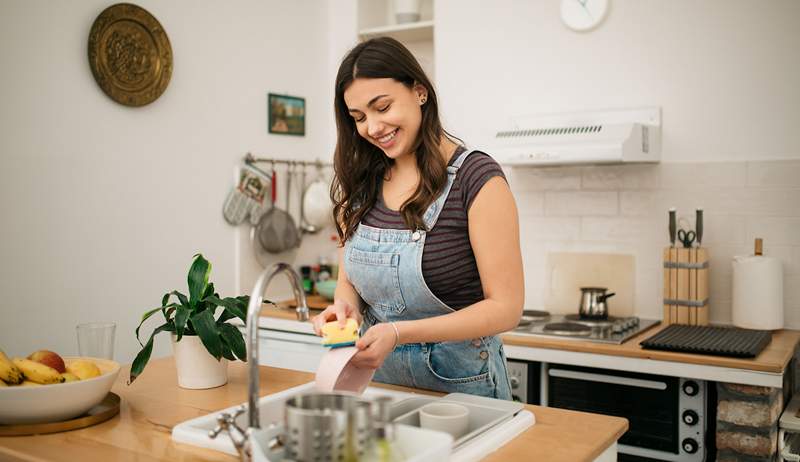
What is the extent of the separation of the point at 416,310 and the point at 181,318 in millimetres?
562

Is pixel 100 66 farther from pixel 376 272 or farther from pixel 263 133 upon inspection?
pixel 376 272

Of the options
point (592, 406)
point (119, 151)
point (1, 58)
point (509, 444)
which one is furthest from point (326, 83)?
point (509, 444)

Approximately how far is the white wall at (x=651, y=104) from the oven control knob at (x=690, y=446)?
27.1 inches

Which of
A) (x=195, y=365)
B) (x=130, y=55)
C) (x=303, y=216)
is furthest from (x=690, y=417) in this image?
(x=130, y=55)

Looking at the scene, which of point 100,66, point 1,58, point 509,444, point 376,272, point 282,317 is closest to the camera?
point 509,444

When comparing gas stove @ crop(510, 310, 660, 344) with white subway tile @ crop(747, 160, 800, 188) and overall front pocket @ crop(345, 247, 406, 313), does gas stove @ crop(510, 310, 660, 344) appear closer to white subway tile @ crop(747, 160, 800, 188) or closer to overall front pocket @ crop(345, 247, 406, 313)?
white subway tile @ crop(747, 160, 800, 188)

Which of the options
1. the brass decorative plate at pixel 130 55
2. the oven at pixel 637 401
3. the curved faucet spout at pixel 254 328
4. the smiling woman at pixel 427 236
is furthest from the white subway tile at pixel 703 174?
the curved faucet spout at pixel 254 328

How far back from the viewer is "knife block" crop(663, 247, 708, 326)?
9.25 ft

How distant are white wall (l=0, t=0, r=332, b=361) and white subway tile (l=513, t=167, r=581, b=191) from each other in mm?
1188

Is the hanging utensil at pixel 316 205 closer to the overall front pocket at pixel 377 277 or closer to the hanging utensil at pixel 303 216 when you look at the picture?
the hanging utensil at pixel 303 216

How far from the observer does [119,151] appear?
288cm

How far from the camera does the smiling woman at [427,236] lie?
163 centimetres

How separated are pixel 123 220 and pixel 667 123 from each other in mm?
2255

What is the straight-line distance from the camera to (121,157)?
9.46ft
